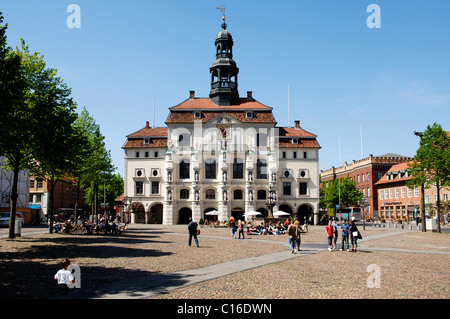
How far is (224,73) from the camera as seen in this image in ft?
227

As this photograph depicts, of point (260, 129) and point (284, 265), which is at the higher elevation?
point (260, 129)

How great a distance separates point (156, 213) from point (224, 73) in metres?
29.2

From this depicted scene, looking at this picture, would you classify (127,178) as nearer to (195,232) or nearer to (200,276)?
(195,232)

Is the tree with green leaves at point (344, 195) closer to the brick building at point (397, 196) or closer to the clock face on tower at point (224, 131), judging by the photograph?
the brick building at point (397, 196)

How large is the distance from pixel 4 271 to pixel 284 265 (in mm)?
10868

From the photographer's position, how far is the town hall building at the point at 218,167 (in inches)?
2498

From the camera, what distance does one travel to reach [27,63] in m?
27.2

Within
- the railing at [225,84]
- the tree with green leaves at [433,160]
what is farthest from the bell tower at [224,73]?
the tree with green leaves at [433,160]

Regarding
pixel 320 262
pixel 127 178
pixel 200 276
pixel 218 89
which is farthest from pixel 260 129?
pixel 200 276

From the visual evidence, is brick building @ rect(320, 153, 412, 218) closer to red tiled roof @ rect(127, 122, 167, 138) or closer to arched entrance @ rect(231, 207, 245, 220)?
arched entrance @ rect(231, 207, 245, 220)

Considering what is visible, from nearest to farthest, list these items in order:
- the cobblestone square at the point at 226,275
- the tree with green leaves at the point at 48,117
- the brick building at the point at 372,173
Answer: the cobblestone square at the point at 226,275, the tree with green leaves at the point at 48,117, the brick building at the point at 372,173

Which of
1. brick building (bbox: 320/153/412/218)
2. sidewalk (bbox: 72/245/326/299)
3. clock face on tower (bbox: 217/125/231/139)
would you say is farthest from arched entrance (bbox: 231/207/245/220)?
sidewalk (bbox: 72/245/326/299)

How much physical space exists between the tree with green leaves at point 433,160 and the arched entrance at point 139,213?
4438 centimetres

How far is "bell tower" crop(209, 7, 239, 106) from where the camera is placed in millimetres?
68438
